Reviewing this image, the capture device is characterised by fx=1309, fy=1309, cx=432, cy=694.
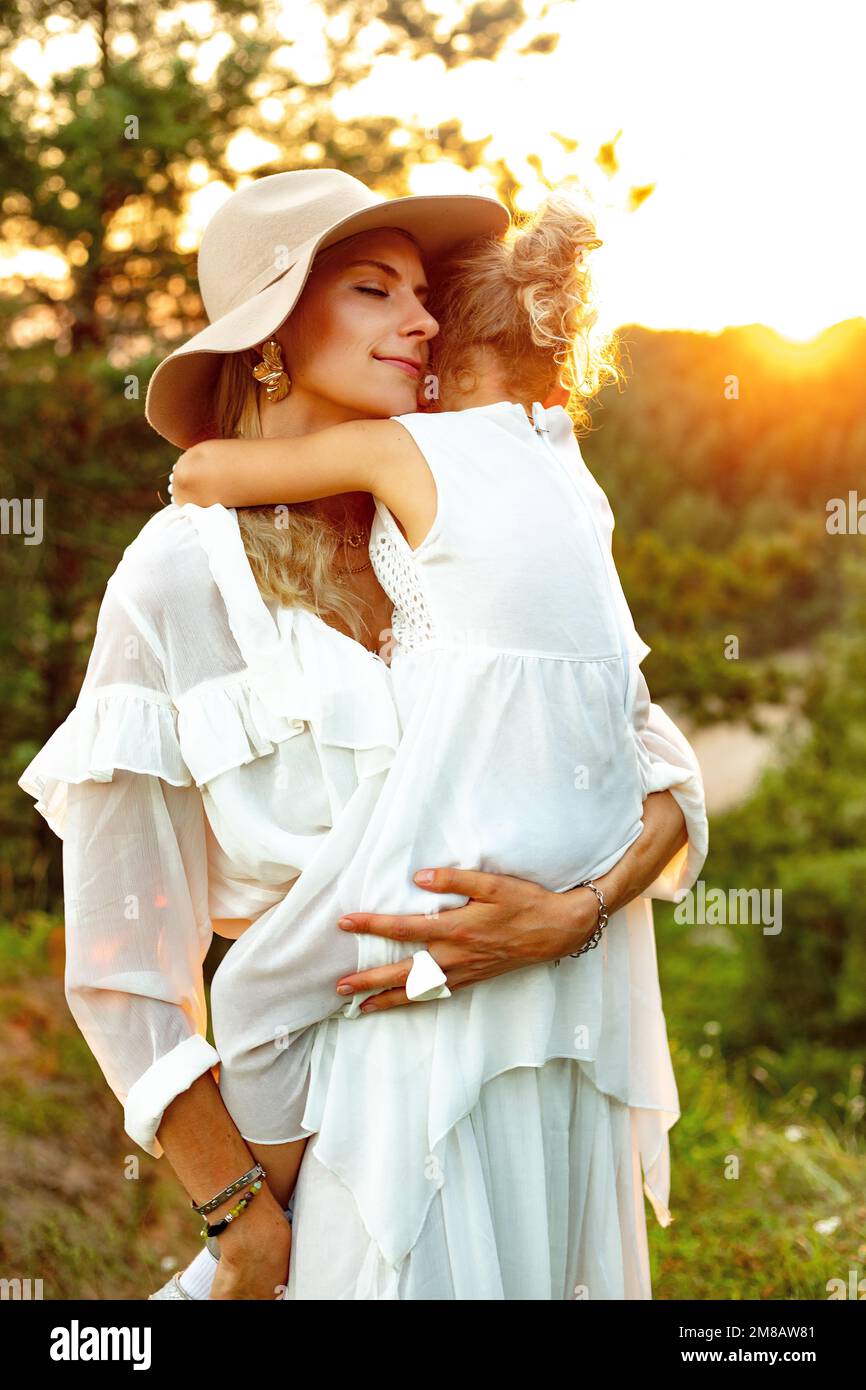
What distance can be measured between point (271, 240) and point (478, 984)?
1.06m

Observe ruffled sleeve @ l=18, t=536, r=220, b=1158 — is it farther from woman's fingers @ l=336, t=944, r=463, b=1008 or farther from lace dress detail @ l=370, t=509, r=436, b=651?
lace dress detail @ l=370, t=509, r=436, b=651

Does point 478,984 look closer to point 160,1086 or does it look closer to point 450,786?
point 450,786

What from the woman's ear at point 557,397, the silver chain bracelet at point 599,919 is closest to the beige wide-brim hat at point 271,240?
the woman's ear at point 557,397

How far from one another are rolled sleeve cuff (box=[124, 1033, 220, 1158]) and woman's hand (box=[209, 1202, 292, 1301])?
5.8 inches

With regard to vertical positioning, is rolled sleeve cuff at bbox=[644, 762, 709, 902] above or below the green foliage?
above

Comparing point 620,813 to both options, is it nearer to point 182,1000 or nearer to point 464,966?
point 464,966

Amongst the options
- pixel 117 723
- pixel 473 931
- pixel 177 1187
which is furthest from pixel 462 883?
pixel 177 1187

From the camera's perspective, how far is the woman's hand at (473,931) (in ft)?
5.29

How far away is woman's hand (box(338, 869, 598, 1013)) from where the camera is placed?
1.61 meters

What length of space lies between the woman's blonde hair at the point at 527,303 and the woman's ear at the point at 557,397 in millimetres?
11

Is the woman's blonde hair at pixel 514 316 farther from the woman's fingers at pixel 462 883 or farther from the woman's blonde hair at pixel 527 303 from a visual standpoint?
the woman's fingers at pixel 462 883

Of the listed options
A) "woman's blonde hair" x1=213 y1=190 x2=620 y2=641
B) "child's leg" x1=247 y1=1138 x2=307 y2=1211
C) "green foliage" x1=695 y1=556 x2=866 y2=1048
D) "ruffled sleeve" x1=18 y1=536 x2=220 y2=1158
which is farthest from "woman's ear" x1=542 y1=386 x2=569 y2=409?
"green foliage" x1=695 y1=556 x2=866 y2=1048

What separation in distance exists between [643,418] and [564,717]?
7.95 metres
